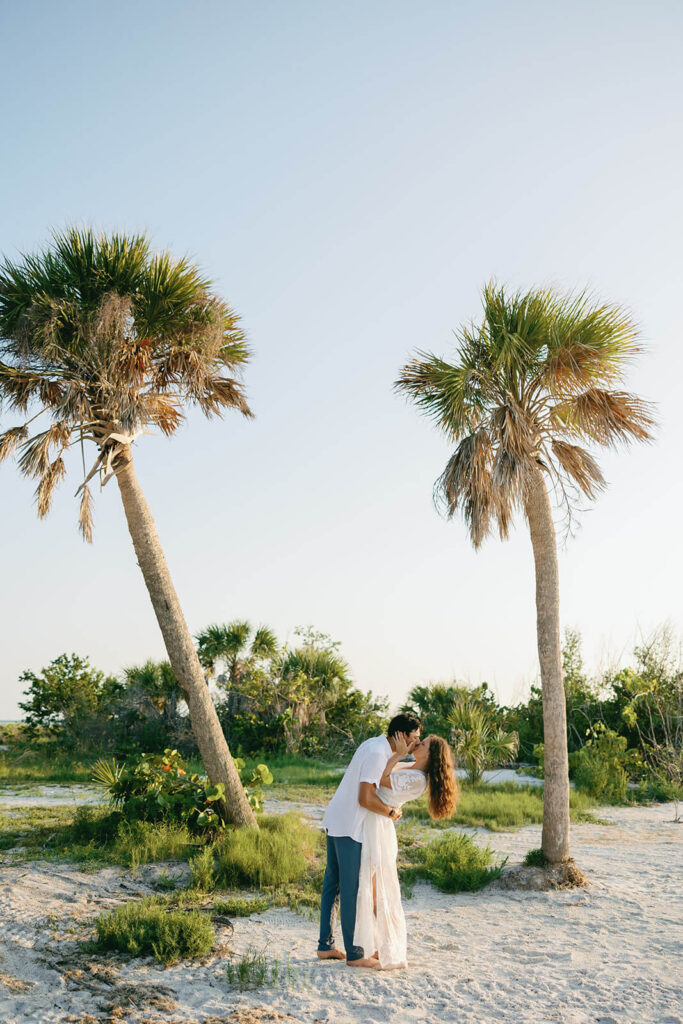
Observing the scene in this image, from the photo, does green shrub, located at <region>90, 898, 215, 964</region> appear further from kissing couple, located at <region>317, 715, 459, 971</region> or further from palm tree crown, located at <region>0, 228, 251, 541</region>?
palm tree crown, located at <region>0, 228, 251, 541</region>

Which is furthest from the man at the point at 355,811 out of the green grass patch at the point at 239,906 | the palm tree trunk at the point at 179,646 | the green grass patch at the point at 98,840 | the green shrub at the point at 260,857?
the palm tree trunk at the point at 179,646

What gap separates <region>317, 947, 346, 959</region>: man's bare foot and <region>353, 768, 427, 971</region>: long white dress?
33 centimetres

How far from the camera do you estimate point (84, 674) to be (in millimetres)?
20484

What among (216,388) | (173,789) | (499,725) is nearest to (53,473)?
A: (216,388)

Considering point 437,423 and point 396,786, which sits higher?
point 437,423

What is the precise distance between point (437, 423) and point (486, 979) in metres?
6.20

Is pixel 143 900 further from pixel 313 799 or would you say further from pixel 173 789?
pixel 313 799

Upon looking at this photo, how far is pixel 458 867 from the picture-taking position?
8164mm

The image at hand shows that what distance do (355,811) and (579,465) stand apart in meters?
5.53

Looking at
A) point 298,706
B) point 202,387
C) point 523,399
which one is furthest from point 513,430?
point 298,706

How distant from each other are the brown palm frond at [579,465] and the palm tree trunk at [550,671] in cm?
47

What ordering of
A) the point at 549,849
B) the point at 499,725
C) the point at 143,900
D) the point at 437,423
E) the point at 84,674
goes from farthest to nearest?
the point at 84,674 → the point at 499,725 → the point at 437,423 → the point at 549,849 → the point at 143,900

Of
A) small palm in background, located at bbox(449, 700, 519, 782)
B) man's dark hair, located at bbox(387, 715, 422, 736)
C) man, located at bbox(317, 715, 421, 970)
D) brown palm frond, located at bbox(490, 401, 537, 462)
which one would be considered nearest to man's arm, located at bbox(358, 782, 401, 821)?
man, located at bbox(317, 715, 421, 970)

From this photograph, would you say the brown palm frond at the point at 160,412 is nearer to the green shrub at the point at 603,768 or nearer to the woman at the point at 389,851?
the woman at the point at 389,851
